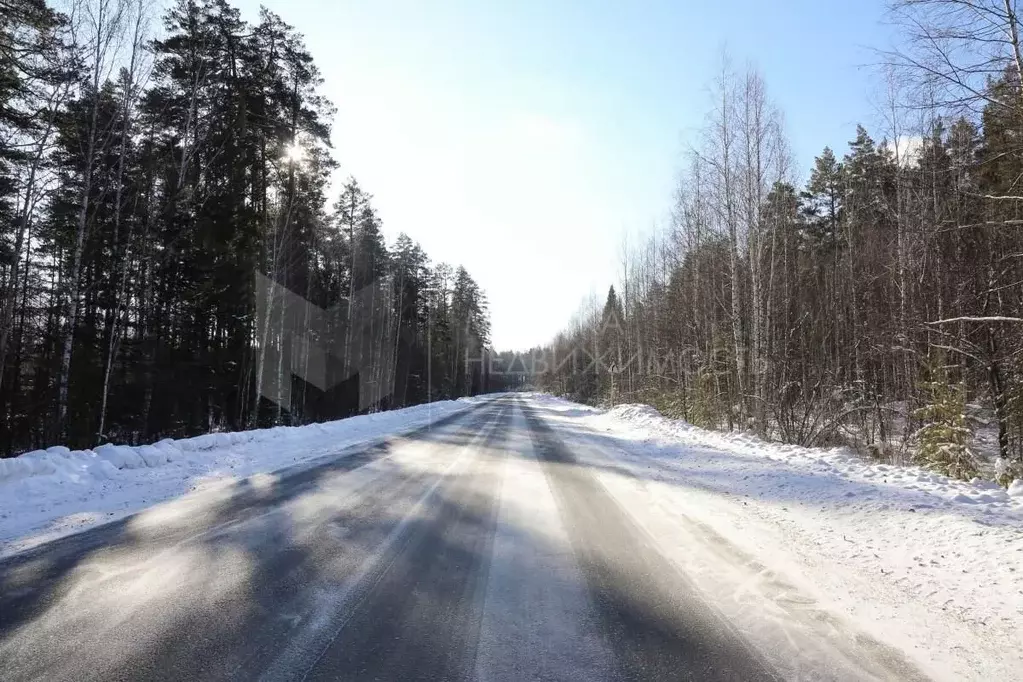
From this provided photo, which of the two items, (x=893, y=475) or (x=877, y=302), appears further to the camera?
(x=877, y=302)

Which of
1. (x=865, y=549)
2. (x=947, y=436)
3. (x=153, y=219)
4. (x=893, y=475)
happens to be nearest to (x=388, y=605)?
(x=865, y=549)

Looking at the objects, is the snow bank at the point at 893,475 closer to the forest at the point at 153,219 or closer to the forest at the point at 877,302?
the forest at the point at 877,302

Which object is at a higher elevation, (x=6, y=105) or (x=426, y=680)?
(x=6, y=105)

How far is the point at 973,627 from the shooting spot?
3.20 m

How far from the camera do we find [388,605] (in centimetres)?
327

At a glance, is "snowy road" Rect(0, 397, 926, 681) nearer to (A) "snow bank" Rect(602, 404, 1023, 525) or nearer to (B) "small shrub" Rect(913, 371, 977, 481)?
(A) "snow bank" Rect(602, 404, 1023, 525)

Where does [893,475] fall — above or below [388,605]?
above

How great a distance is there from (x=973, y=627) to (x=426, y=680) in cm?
334

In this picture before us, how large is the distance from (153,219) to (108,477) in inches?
408

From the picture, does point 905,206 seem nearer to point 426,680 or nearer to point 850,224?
point 850,224

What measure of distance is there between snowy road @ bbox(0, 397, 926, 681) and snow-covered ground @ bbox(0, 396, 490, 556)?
1.52ft

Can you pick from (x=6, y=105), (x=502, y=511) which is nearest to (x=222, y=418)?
(x=6, y=105)

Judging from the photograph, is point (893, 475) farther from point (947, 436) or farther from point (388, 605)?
point (388, 605)

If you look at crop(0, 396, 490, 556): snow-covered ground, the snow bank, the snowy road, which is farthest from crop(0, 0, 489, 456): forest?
the snow bank
